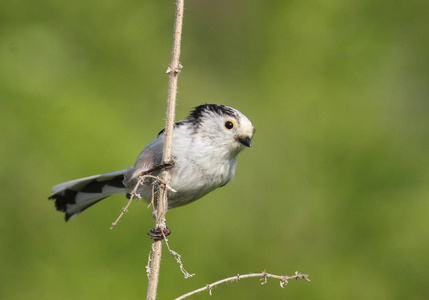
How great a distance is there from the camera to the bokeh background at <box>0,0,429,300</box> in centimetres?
449

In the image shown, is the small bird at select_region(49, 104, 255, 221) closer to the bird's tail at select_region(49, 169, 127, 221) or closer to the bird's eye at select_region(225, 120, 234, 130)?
the bird's eye at select_region(225, 120, 234, 130)

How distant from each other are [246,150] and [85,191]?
1.44 metres

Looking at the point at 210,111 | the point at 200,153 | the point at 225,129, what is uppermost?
the point at 210,111

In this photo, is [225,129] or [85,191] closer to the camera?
[225,129]

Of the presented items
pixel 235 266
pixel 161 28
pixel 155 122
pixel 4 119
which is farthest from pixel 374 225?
pixel 4 119

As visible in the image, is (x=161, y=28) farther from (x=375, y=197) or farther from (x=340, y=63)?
(x=375, y=197)

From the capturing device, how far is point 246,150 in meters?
5.20

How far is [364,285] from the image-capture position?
4777 millimetres

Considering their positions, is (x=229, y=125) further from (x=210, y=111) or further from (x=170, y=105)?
(x=170, y=105)

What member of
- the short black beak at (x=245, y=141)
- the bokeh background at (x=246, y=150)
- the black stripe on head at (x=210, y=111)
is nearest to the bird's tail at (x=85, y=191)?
the bokeh background at (x=246, y=150)

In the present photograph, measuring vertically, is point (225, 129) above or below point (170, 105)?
above

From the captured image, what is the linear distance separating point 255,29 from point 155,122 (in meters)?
1.46

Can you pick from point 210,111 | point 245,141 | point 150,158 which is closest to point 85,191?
point 150,158

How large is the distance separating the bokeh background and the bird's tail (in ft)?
0.86
